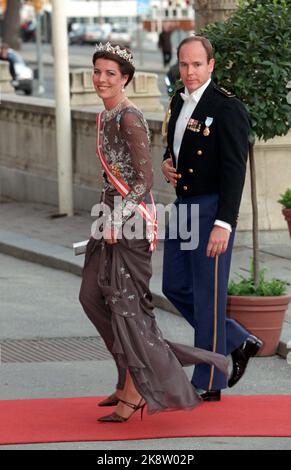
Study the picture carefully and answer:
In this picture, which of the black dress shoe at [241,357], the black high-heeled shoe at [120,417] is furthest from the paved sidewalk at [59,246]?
the black high-heeled shoe at [120,417]

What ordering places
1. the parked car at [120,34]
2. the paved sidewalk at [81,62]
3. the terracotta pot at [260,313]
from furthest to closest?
the parked car at [120,34] → the paved sidewalk at [81,62] → the terracotta pot at [260,313]

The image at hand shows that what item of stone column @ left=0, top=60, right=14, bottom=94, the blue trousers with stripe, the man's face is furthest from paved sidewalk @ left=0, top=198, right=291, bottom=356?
stone column @ left=0, top=60, right=14, bottom=94

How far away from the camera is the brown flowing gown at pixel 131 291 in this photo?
6.84m

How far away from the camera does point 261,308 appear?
8492 mm

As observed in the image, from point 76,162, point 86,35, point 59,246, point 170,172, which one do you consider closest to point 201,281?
point 170,172

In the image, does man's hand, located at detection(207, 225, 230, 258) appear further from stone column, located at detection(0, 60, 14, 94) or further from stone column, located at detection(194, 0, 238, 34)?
stone column, located at detection(0, 60, 14, 94)

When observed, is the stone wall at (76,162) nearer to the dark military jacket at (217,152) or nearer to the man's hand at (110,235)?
the dark military jacket at (217,152)

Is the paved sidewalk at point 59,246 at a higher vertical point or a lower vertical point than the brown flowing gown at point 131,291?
lower

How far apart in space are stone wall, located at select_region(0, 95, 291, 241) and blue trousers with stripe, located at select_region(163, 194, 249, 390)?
5309 millimetres

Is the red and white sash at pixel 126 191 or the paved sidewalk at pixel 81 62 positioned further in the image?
the paved sidewalk at pixel 81 62

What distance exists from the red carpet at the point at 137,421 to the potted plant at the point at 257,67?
1177mm

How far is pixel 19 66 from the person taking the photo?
140 ft

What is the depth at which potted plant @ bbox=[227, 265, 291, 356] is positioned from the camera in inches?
334

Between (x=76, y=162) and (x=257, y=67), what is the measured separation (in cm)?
731
